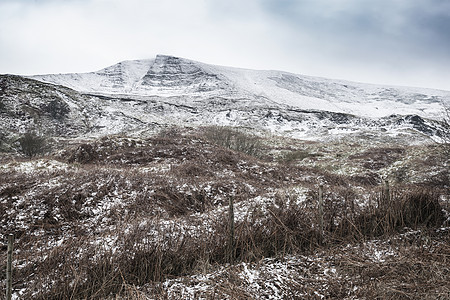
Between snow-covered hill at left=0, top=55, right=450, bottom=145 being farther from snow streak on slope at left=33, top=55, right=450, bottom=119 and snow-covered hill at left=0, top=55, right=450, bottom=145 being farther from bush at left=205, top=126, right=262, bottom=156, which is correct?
bush at left=205, top=126, right=262, bottom=156

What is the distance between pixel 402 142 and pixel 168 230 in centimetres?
6537

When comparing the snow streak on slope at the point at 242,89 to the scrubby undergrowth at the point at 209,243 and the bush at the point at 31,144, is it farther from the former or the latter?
the scrubby undergrowth at the point at 209,243

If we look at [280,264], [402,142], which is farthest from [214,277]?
[402,142]

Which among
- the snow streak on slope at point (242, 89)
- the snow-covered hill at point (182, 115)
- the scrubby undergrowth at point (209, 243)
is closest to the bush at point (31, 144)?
the snow-covered hill at point (182, 115)

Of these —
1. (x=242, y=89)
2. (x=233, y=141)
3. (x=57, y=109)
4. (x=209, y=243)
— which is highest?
(x=242, y=89)

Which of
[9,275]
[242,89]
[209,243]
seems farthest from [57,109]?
[242,89]

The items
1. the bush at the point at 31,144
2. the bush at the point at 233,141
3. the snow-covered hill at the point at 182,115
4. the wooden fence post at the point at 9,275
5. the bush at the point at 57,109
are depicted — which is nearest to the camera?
the wooden fence post at the point at 9,275

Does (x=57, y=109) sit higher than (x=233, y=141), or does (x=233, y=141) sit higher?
(x=57, y=109)

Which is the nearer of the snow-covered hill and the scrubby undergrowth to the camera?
the scrubby undergrowth

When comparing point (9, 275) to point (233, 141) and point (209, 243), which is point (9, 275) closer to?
point (209, 243)

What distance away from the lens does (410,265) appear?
4.02 meters

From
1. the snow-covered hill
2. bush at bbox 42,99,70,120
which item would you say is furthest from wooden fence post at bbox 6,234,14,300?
bush at bbox 42,99,70,120

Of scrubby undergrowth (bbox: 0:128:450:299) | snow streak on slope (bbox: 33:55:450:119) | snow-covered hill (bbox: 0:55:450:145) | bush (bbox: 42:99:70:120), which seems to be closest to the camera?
scrubby undergrowth (bbox: 0:128:450:299)

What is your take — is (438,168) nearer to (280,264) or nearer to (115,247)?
(280,264)
